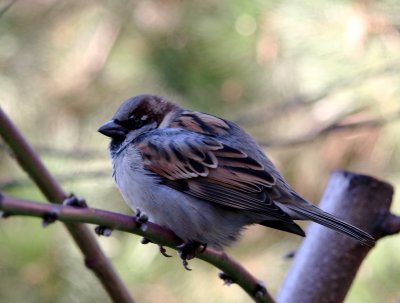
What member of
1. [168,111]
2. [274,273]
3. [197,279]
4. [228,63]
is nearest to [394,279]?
[274,273]

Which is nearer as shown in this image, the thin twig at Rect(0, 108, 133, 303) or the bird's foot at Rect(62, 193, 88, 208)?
the bird's foot at Rect(62, 193, 88, 208)

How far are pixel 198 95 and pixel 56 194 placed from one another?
9.31 feet

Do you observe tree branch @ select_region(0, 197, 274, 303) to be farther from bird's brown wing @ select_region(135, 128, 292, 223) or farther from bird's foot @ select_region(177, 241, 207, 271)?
bird's brown wing @ select_region(135, 128, 292, 223)

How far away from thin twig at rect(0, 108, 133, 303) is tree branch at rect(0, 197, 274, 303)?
0.17 metres

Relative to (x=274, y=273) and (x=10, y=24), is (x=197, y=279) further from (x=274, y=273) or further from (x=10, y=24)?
(x=10, y=24)

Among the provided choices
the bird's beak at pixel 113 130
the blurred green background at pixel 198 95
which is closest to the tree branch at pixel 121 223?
the bird's beak at pixel 113 130

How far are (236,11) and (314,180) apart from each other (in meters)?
1.11

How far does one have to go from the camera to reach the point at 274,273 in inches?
170

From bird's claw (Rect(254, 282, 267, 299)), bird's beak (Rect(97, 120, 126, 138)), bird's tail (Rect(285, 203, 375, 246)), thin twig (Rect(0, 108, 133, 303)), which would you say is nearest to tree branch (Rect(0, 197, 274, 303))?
bird's claw (Rect(254, 282, 267, 299))

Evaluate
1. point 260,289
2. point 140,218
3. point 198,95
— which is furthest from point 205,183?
point 198,95

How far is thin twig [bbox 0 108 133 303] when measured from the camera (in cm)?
162

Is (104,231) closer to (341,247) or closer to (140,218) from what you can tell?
(140,218)

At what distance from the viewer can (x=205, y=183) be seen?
2.29 meters

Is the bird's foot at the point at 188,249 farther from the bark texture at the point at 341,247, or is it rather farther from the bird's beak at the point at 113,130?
the bird's beak at the point at 113,130
